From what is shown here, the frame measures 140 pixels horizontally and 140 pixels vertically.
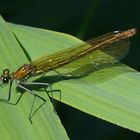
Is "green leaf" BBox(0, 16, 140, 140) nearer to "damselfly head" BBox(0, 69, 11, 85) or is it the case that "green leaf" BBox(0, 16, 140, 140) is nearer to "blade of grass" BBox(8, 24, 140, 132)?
"blade of grass" BBox(8, 24, 140, 132)

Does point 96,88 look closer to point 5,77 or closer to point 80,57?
point 5,77

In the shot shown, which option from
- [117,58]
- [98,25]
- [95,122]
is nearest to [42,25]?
[98,25]

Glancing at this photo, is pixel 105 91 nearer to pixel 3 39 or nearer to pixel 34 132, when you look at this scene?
pixel 34 132

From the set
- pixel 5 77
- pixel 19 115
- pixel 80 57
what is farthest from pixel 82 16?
pixel 19 115

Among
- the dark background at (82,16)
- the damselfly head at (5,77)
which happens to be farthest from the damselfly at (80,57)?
the dark background at (82,16)

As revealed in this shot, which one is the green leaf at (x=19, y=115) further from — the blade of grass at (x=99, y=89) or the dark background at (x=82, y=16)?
the dark background at (x=82, y=16)
